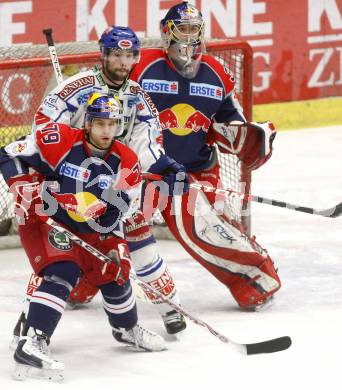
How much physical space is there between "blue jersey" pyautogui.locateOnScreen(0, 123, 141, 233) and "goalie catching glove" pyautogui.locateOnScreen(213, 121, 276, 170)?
37.7 inches

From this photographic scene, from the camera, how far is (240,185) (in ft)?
23.2

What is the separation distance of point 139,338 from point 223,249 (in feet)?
2.64

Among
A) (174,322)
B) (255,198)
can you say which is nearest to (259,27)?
(255,198)

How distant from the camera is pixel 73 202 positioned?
5.06 metres

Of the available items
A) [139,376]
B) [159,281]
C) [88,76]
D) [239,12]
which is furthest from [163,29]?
[239,12]

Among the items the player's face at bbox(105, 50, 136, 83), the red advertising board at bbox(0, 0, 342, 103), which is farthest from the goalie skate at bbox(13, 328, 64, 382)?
the red advertising board at bbox(0, 0, 342, 103)

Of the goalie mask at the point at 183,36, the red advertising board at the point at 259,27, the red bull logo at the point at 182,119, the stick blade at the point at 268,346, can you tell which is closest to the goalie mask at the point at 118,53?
the goalie mask at the point at 183,36

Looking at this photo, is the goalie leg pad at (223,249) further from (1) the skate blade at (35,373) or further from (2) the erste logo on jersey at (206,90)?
(1) the skate blade at (35,373)

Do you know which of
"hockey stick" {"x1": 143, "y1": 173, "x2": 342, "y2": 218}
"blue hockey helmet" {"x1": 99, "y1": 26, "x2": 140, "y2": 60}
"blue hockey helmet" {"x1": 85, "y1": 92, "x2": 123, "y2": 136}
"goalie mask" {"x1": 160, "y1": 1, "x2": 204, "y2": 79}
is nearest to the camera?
"blue hockey helmet" {"x1": 85, "y1": 92, "x2": 123, "y2": 136}

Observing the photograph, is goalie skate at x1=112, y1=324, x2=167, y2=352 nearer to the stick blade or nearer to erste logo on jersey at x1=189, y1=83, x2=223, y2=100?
the stick blade

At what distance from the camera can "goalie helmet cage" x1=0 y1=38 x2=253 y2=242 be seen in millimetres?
6777

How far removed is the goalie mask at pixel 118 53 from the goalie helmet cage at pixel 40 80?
1.24 meters

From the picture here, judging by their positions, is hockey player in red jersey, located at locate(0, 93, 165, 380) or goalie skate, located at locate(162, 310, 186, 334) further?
goalie skate, located at locate(162, 310, 186, 334)

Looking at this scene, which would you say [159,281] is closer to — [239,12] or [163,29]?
[163,29]
